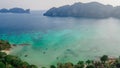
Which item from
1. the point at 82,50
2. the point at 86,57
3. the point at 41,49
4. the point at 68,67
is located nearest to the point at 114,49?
the point at 82,50

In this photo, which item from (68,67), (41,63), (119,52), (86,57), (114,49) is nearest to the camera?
(68,67)

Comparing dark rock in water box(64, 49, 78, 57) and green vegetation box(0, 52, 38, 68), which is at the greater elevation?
green vegetation box(0, 52, 38, 68)

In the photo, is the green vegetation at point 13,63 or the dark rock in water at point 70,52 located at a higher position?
the green vegetation at point 13,63

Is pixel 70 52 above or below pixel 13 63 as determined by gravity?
below

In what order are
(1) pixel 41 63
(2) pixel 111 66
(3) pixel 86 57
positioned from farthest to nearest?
(3) pixel 86 57 → (1) pixel 41 63 → (2) pixel 111 66

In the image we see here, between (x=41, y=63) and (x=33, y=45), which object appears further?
(x=33, y=45)

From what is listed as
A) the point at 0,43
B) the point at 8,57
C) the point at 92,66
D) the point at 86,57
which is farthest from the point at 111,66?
the point at 0,43

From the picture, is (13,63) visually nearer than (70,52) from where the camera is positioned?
Yes

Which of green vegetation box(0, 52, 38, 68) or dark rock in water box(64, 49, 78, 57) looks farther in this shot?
dark rock in water box(64, 49, 78, 57)

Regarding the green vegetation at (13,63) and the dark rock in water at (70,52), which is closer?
the green vegetation at (13,63)

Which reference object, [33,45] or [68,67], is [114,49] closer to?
[33,45]
